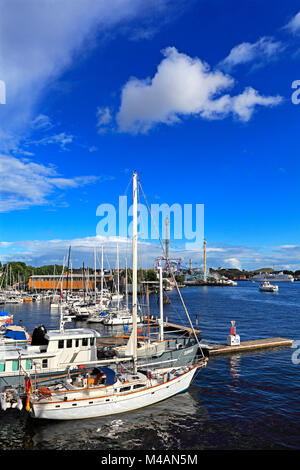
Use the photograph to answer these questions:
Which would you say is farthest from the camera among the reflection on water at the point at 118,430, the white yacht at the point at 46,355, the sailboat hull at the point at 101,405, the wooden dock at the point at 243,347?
the wooden dock at the point at 243,347

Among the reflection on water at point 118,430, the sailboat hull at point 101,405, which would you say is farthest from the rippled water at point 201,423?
the sailboat hull at point 101,405

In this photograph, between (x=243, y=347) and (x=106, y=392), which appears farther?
(x=243, y=347)

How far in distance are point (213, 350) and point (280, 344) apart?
30.8 ft

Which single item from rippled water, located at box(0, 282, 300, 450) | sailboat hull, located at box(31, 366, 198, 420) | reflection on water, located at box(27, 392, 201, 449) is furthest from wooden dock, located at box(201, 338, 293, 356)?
reflection on water, located at box(27, 392, 201, 449)

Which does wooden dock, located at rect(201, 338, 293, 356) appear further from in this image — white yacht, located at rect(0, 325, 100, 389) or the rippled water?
white yacht, located at rect(0, 325, 100, 389)

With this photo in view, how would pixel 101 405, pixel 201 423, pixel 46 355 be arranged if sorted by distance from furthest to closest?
pixel 46 355 → pixel 201 423 → pixel 101 405

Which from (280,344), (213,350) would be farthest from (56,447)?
(280,344)

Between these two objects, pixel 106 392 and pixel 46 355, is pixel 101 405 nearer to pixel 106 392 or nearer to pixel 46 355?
pixel 106 392

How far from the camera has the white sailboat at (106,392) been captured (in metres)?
17.8

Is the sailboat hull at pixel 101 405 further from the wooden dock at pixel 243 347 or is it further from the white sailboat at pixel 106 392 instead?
the wooden dock at pixel 243 347

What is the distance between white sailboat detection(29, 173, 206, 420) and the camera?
17.8 m

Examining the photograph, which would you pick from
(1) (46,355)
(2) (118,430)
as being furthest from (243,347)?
(1) (46,355)

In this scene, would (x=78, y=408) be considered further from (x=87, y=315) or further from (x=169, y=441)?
(x=87, y=315)

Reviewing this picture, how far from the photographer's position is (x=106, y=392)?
18.7 m
